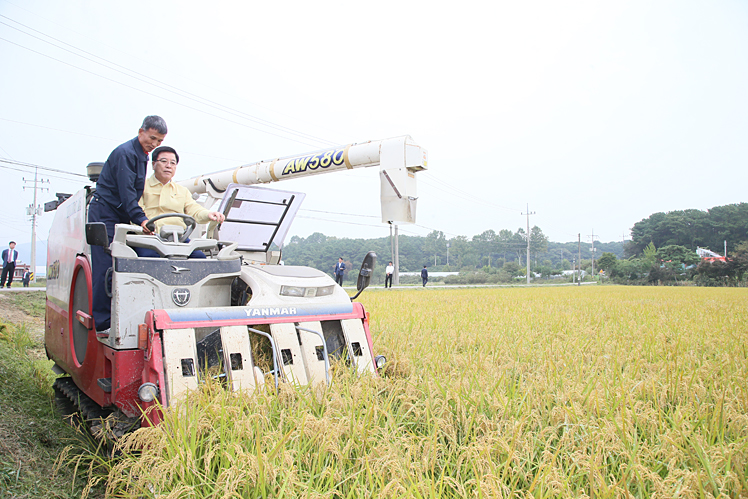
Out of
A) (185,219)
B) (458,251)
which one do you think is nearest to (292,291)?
(185,219)

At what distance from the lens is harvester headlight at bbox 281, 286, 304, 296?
3247 millimetres

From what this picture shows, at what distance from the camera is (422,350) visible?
4406 mm

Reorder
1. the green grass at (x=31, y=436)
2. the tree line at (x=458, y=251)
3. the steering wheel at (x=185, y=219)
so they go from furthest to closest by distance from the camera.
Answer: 1. the tree line at (x=458, y=251)
2. the steering wheel at (x=185, y=219)
3. the green grass at (x=31, y=436)

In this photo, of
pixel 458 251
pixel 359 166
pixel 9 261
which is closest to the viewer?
pixel 359 166

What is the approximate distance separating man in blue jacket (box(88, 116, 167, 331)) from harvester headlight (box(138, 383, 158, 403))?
971mm

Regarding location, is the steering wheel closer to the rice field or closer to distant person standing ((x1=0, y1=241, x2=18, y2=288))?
the rice field

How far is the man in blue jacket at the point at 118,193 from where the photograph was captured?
311 cm

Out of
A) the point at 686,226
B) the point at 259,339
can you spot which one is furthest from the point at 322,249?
the point at 686,226

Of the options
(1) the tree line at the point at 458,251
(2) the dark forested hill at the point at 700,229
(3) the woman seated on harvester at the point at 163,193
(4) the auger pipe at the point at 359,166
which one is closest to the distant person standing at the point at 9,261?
(4) the auger pipe at the point at 359,166

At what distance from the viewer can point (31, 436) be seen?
10.5 feet

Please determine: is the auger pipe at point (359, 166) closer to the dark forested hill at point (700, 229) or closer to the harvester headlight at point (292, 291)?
the harvester headlight at point (292, 291)

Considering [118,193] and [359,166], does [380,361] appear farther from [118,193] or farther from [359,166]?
[359,166]

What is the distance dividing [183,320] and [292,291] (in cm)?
84

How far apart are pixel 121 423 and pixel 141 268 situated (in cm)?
92
